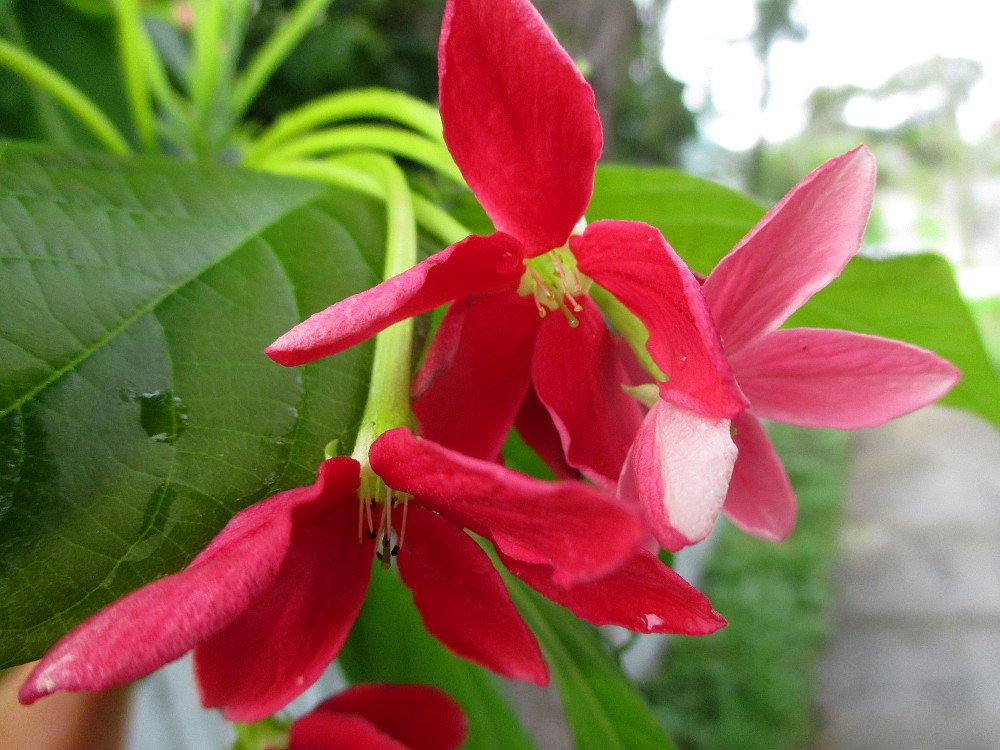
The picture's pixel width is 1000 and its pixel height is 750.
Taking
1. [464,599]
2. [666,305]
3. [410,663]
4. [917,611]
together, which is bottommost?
[917,611]

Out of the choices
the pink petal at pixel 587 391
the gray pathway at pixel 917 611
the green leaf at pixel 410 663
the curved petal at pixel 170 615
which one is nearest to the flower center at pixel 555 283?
the pink petal at pixel 587 391

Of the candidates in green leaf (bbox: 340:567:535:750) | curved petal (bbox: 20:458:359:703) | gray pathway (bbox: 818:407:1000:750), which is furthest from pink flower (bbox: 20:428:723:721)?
gray pathway (bbox: 818:407:1000:750)

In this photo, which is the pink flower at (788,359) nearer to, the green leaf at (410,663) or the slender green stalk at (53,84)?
the green leaf at (410,663)

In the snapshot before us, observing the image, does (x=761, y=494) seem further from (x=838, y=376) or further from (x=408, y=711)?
(x=408, y=711)

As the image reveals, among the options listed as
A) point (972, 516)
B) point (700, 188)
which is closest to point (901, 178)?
point (972, 516)

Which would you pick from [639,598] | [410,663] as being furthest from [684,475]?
[410,663]

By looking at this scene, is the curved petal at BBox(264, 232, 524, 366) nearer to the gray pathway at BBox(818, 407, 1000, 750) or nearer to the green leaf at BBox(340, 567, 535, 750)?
the green leaf at BBox(340, 567, 535, 750)
